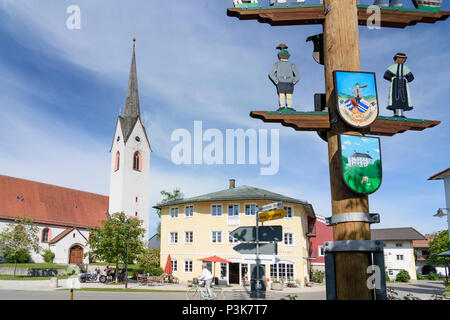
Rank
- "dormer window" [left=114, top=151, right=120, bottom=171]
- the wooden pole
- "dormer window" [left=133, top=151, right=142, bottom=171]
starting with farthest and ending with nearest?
"dormer window" [left=133, top=151, right=142, bottom=171], "dormer window" [left=114, top=151, right=120, bottom=171], the wooden pole

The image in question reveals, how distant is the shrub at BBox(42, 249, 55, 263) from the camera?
56000 mm

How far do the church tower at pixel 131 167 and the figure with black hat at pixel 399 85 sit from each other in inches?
2590

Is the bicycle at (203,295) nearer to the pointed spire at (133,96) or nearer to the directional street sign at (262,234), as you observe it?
the directional street sign at (262,234)

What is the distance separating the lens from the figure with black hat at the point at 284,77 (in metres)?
5.73

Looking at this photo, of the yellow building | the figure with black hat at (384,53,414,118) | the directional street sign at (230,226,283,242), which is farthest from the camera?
the yellow building

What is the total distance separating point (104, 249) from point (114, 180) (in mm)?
36831

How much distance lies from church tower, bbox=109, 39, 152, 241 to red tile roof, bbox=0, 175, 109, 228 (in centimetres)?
473

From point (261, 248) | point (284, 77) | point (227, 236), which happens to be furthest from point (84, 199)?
point (284, 77)

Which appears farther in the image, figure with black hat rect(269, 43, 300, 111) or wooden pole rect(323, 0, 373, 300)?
figure with black hat rect(269, 43, 300, 111)

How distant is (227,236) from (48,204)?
39.5m

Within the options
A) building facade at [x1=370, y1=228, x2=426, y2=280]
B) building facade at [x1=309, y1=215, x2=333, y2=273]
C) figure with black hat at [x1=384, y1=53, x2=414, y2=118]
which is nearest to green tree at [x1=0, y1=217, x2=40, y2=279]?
building facade at [x1=309, y1=215, x2=333, y2=273]

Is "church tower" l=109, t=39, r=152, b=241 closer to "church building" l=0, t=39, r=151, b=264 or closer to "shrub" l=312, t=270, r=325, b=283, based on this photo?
"church building" l=0, t=39, r=151, b=264
